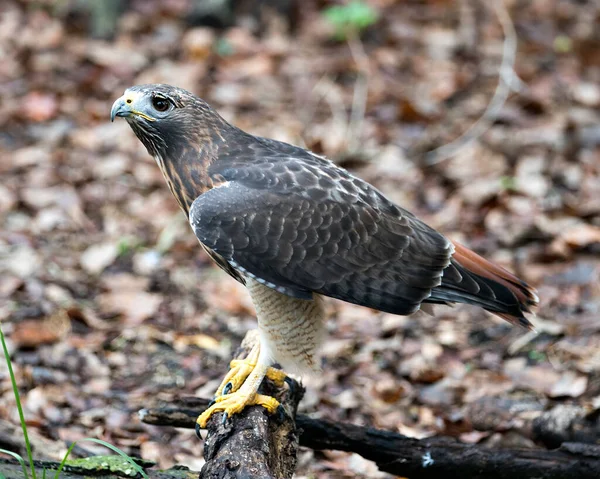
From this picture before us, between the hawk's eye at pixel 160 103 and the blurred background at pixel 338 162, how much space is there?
199 centimetres

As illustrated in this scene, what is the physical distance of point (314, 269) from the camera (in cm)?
428

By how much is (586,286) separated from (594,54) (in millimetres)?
4790

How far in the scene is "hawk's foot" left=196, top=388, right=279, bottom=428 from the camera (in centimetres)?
421

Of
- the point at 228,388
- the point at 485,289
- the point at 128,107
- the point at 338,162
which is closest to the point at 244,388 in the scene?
the point at 228,388

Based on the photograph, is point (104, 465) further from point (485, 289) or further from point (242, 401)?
point (485, 289)

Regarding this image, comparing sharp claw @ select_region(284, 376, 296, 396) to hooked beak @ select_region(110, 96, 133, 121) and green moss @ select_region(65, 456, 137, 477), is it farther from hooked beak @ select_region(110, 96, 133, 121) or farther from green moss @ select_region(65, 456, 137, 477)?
hooked beak @ select_region(110, 96, 133, 121)

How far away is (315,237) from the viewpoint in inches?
170

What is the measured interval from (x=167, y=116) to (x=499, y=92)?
6126mm

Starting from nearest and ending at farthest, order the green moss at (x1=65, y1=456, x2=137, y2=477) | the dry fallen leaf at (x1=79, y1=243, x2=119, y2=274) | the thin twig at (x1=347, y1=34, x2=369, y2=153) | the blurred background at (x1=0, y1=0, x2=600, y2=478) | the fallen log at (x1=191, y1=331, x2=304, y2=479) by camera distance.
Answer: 1. the fallen log at (x1=191, y1=331, x2=304, y2=479)
2. the green moss at (x1=65, y1=456, x2=137, y2=477)
3. the blurred background at (x1=0, y1=0, x2=600, y2=478)
4. the dry fallen leaf at (x1=79, y1=243, x2=119, y2=274)
5. the thin twig at (x1=347, y1=34, x2=369, y2=153)

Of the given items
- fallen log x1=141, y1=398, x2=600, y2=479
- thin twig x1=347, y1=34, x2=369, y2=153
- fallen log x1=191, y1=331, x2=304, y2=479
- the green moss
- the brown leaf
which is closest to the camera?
fallen log x1=191, y1=331, x2=304, y2=479

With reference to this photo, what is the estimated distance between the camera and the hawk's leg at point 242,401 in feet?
13.8

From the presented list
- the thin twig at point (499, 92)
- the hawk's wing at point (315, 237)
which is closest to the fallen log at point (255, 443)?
the hawk's wing at point (315, 237)

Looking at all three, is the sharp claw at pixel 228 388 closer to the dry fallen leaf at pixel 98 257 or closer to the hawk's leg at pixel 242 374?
the hawk's leg at pixel 242 374

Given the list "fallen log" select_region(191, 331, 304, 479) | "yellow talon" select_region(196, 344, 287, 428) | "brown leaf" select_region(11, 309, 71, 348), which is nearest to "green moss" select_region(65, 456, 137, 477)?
"fallen log" select_region(191, 331, 304, 479)
